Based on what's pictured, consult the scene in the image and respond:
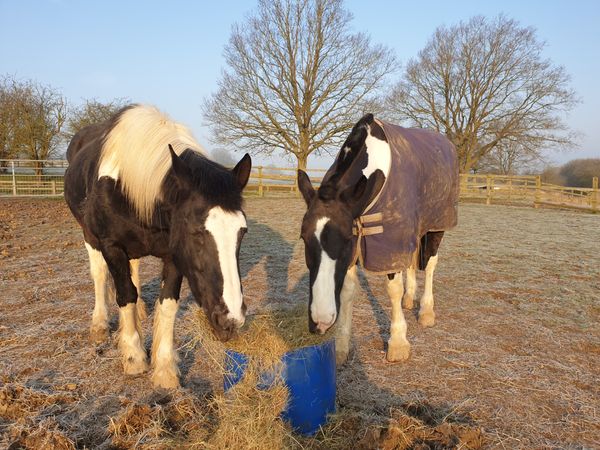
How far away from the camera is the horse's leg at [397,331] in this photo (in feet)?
11.2

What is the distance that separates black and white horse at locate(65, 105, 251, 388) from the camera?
236 cm

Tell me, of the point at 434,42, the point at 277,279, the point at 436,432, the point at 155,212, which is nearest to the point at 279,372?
the point at 436,432

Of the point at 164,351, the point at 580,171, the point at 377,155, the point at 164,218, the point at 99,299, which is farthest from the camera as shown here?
the point at 580,171

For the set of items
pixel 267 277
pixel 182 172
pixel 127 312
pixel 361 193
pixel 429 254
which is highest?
pixel 182 172

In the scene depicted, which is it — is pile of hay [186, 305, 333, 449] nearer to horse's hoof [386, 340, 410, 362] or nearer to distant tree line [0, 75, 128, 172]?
horse's hoof [386, 340, 410, 362]

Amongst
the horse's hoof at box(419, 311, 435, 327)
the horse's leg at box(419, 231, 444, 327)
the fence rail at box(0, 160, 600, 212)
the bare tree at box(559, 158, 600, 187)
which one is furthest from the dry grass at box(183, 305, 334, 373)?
the bare tree at box(559, 158, 600, 187)

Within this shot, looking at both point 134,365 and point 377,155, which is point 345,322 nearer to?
point 377,155

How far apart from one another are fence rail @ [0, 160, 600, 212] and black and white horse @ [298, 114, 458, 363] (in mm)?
18489

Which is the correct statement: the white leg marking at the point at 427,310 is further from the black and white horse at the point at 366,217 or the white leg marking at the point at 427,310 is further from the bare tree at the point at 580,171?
the bare tree at the point at 580,171

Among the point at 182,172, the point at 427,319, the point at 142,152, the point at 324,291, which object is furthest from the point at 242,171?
the point at 427,319

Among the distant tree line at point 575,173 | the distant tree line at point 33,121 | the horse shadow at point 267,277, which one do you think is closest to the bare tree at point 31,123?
the distant tree line at point 33,121

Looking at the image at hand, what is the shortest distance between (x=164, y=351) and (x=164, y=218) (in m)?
1.03

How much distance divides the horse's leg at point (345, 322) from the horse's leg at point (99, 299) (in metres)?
2.16

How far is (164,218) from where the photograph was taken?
2797 mm
